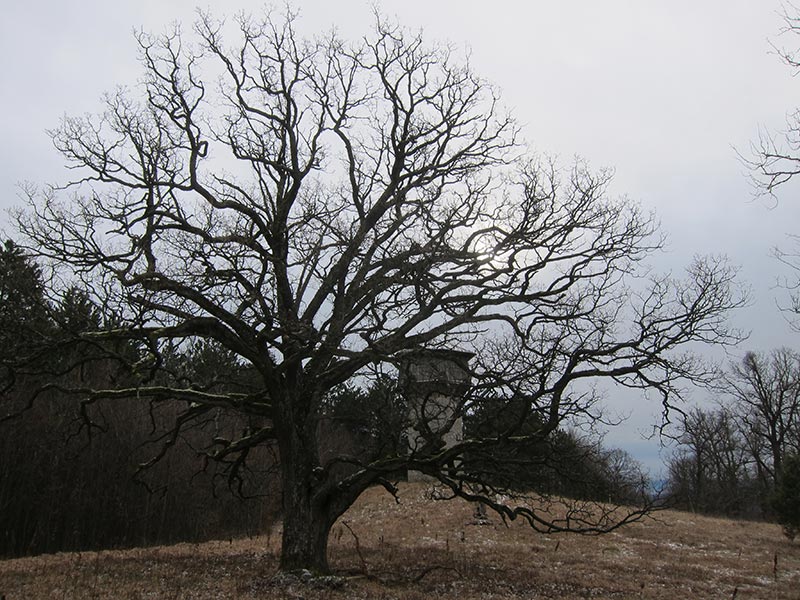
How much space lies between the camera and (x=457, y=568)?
14.9m

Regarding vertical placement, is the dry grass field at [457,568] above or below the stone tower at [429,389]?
below

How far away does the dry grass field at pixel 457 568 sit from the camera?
11562 millimetres

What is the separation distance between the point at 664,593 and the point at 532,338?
6041 mm

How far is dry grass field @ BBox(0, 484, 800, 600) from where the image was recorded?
11562 millimetres

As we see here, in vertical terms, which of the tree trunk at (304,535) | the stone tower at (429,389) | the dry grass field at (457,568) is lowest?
the dry grass field at (457,568)

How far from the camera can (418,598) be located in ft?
37.0

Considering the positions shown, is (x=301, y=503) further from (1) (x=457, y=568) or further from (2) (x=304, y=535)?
(1) (x=457, y=568)

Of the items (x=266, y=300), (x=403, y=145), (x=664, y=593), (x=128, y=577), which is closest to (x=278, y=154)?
(x=403, y=145)

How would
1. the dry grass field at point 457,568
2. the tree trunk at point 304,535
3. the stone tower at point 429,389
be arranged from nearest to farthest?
the dry grass field at point 457,568 → the stone tower at point 429,389 → the tree trunk at point 304,535

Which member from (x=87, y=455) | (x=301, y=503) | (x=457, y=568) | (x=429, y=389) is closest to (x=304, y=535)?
(x=301, y=503)

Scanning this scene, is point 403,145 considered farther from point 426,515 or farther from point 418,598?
point 426,515

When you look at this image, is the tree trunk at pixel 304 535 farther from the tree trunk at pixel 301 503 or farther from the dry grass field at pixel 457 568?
the dry grass field at pixel 457 568

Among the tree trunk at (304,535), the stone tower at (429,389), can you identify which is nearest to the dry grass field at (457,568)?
the tree trunk at (304,535)

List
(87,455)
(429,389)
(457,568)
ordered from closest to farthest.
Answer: (429,389), (457,568), (87,455)
